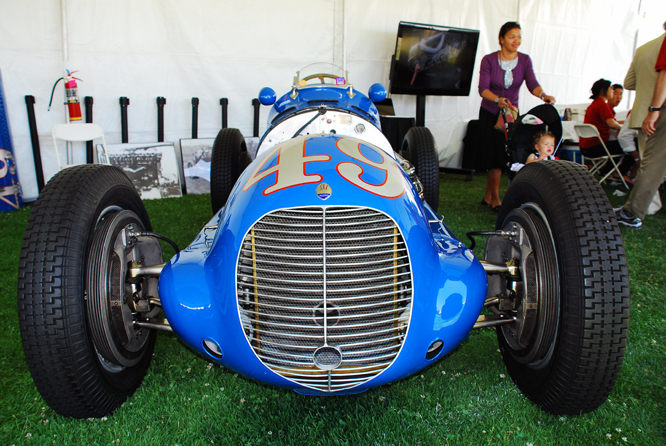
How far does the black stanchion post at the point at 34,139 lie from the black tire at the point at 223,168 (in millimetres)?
3183

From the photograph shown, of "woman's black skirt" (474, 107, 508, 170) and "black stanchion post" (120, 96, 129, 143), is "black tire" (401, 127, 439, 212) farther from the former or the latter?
"black stanchion post" (120, 96, 129, 143)

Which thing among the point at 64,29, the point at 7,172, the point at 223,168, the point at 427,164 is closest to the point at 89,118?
the point at 64,29

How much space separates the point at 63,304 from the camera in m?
1.33

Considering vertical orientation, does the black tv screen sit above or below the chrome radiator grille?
Answer: above

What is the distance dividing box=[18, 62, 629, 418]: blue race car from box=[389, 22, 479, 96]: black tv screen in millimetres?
5668

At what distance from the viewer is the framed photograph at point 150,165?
18.1 ft

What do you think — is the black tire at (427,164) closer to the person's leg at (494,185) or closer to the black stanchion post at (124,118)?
the person's leg at (494,185)

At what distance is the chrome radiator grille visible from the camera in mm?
1235

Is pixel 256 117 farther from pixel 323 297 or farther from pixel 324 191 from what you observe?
pixel 323 297

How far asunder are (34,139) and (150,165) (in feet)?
4.40

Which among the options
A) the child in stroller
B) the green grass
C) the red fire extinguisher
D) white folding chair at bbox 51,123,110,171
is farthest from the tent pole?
the child in stroller

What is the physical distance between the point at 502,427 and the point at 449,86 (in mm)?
6695

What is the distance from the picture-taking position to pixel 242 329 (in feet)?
4.10

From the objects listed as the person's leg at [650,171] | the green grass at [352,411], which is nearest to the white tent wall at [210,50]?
the person's leg at [650,171]
